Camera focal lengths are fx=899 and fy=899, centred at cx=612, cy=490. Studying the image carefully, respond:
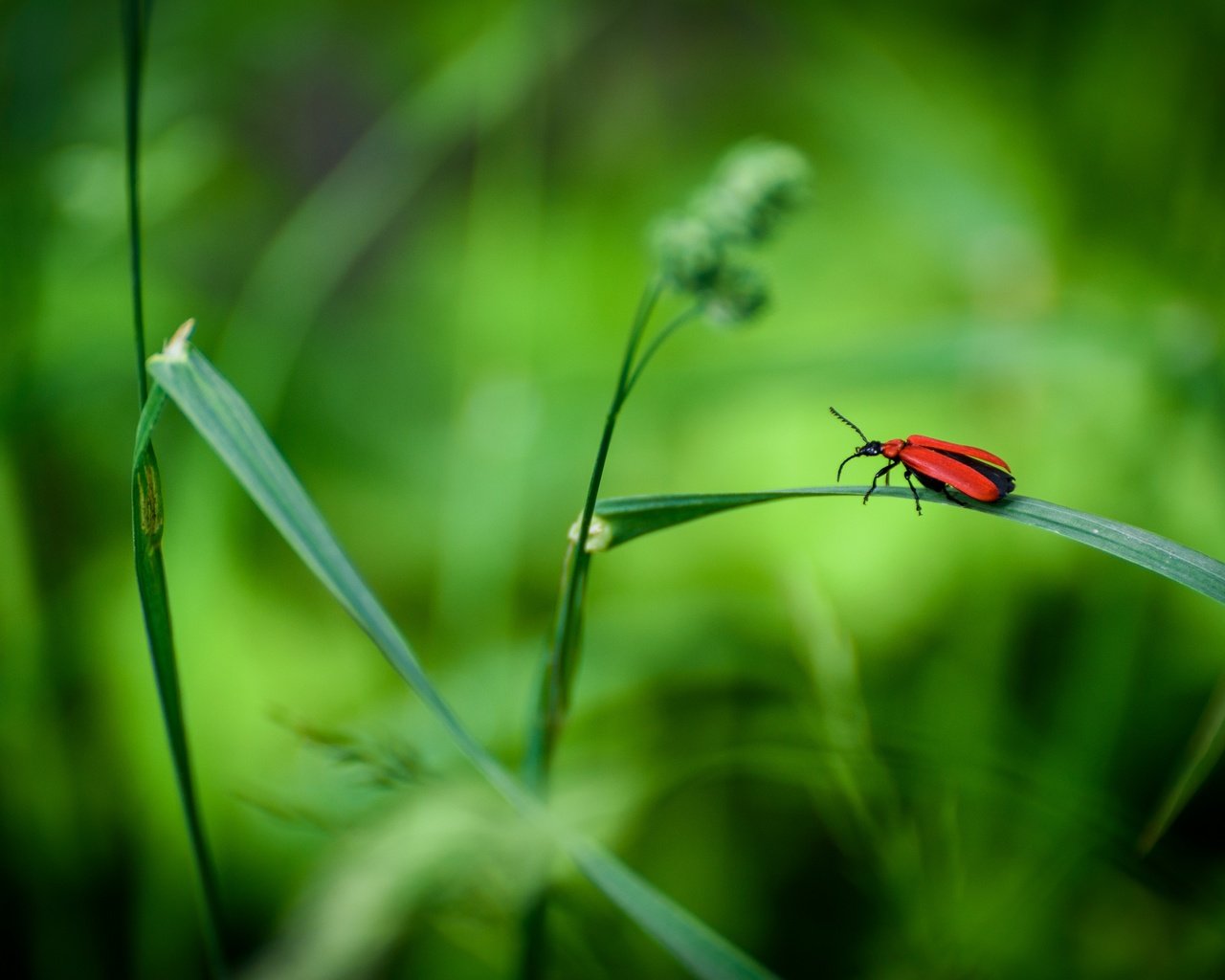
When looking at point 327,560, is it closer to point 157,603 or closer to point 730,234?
point 157,603

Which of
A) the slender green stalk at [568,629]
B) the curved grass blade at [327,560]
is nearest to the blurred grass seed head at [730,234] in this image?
the slender green stalk at [568,629]

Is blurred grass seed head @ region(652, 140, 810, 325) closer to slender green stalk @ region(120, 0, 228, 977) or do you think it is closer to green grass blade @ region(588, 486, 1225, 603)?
green grass blade @ region(588, 486, 1225, 603)

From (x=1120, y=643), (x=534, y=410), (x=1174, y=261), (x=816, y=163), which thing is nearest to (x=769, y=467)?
(x=534, y=410)

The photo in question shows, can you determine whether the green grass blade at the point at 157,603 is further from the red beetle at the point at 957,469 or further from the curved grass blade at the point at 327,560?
the red beetle at the point at 957,469

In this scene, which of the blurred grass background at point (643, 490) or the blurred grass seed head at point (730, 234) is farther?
the blurred grass background at point (643, 490)

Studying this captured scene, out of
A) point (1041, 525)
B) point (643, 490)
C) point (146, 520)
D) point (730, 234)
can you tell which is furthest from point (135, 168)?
point (643, 490)


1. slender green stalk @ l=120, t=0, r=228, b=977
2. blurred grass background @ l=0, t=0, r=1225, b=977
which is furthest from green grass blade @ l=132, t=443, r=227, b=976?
blurred grass background @ l=0, t=0, r=1225, b=977

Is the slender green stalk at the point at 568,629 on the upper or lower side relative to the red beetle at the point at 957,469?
upper

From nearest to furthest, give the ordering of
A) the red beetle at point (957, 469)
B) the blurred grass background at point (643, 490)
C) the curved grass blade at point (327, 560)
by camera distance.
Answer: the curved grass blade at point (327, 560)
the red beetle at point (957, 469)
the blurred grass background at point (643, 490)
